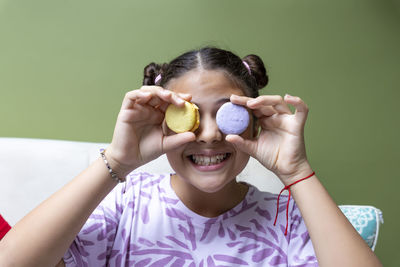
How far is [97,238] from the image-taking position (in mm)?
913

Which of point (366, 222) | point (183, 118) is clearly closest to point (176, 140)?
point (183, 118)

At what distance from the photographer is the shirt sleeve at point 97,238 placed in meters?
0.88

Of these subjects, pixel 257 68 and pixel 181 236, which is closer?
pixel 181 236

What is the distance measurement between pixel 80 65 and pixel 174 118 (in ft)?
3.28

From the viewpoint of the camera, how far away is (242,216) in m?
0.99

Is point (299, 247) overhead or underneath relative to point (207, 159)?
underneath

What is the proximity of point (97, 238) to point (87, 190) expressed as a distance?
16cm

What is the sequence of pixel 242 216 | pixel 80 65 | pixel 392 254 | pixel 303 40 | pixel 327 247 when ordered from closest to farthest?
Result: pixel 327 247 → pixel 242 216 → pixel 80 65 → pixel 303 40 → pixel 392 254

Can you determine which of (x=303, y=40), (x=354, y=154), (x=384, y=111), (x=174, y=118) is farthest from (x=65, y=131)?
(x=384, y=111)

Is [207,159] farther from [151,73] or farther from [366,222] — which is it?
[366,222]

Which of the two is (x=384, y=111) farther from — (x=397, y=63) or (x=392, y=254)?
(x=392, y=254)

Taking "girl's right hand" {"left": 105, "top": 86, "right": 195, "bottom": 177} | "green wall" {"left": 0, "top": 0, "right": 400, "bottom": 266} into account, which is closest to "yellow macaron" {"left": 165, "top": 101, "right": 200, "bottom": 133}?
"girl's right hand" {"left": 105, "top": 86, "right": 195, "bottom": 177}

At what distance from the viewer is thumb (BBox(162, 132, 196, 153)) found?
83 cm

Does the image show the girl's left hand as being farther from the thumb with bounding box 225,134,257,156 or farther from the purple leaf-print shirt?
the purple leaf-print shirt
